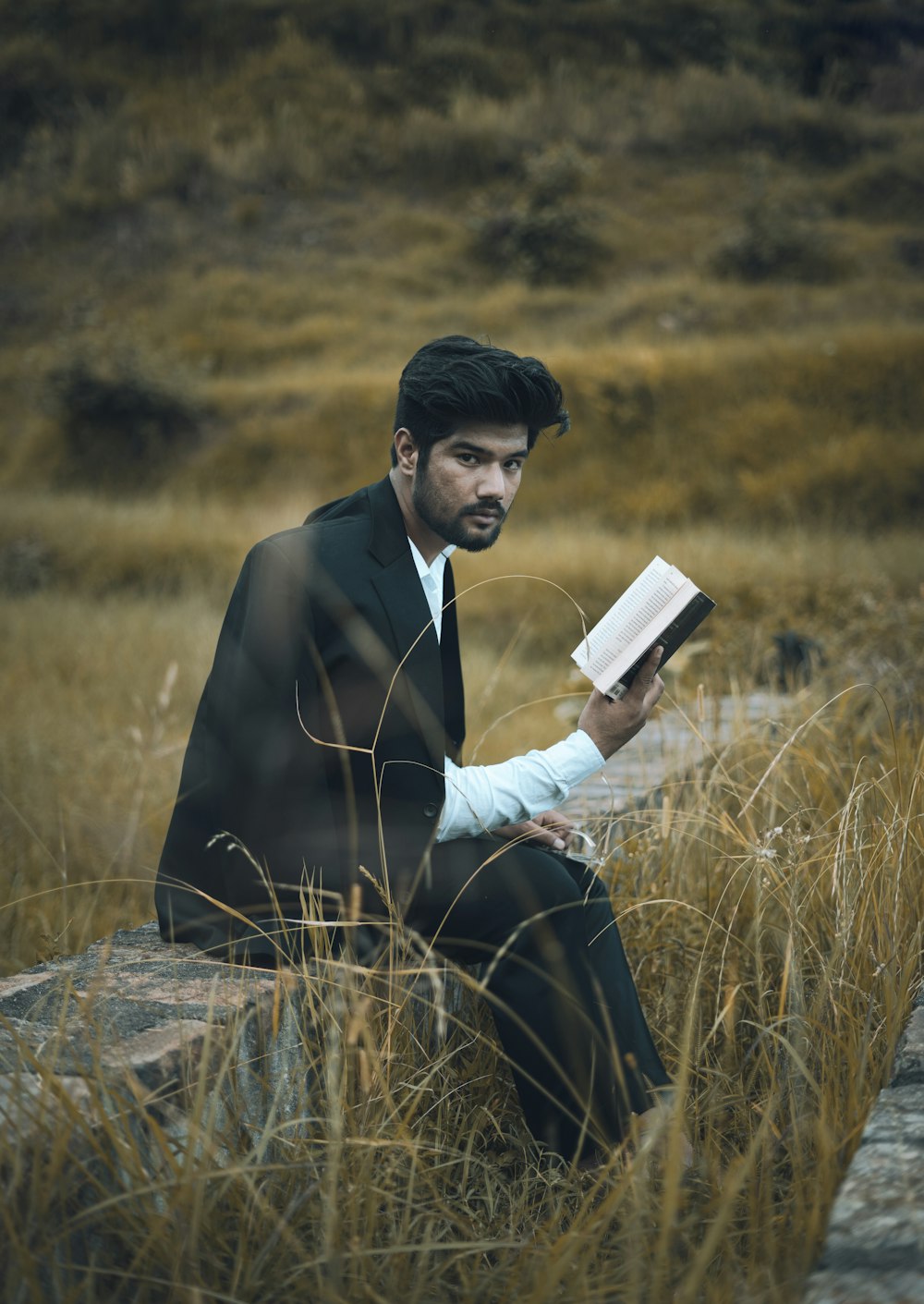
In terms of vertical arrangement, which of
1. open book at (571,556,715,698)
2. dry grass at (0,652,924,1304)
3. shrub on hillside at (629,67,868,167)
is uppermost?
shrub on hillside at (629,67,868,167)

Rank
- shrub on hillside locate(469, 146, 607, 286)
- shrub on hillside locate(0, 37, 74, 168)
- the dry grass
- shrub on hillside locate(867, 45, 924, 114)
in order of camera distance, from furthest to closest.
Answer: shrub on hillside locate(0, 37, 74, 168), shrub on hillside locate(867, 45, 924, 114), shrub on hillside locate(469, 146, 607, 286), the dry grass

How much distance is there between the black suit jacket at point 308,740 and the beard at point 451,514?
121 mm

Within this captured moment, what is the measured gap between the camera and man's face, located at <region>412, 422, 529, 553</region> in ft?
7.54

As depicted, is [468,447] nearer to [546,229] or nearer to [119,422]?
[119,422]

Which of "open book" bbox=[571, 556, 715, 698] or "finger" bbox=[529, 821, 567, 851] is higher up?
"open book" bbox=[571, 556, 715, 698]

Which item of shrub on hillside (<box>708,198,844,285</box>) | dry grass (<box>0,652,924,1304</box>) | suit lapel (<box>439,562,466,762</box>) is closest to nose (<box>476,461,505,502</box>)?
suit lapel (<box>439,562,466,762</box>)

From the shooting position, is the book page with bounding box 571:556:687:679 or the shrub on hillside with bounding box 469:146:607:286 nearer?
the book page with bounding box 571:556:687:679

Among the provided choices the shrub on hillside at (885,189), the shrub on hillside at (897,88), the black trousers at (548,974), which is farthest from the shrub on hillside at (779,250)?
the black trousers at (548,974)

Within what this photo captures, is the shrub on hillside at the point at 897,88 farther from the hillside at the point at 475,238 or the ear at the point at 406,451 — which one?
the ear at the point at 406,451

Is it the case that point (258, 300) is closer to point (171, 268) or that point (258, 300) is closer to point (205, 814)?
point (171, 268)

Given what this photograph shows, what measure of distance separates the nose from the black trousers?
2.34 feet

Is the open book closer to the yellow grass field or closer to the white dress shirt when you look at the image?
the white dress shirt

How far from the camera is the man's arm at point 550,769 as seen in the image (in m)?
2.18

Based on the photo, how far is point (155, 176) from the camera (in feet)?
66.9
